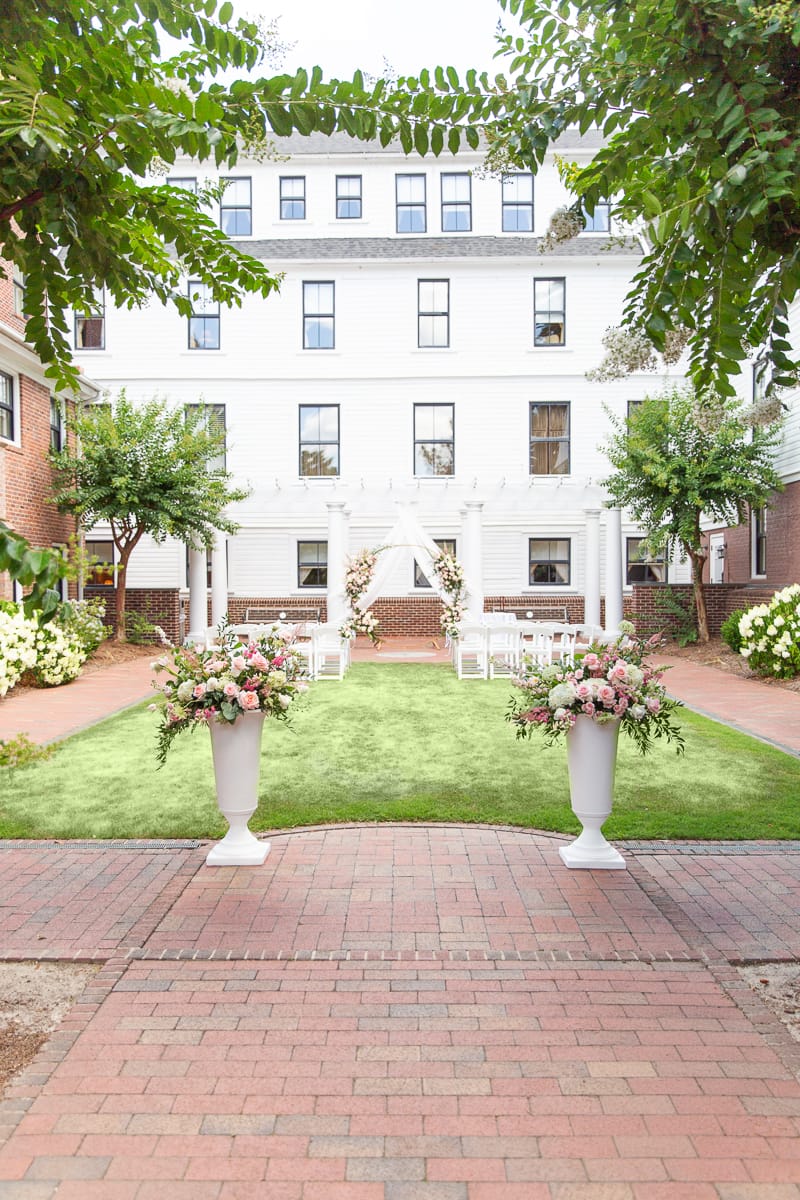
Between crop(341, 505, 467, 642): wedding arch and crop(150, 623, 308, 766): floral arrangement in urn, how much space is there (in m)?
9.23

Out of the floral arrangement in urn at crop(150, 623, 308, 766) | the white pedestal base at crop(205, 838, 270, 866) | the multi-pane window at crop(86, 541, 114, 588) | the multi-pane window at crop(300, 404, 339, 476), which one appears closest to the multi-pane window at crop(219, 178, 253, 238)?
the multi-pane window at crop(300, 404, 339, 476)

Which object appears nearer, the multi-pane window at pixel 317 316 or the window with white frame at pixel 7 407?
the window with white frame at pixel 7 407

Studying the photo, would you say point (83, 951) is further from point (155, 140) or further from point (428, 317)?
point (428, 317)

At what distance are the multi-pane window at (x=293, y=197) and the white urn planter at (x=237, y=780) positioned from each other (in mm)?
21386

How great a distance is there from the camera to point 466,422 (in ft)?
75.1

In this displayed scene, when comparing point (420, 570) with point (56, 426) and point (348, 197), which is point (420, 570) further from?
point (348, 197)

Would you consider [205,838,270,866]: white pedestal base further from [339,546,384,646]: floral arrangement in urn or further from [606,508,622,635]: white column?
[606,508,622,635]: white column

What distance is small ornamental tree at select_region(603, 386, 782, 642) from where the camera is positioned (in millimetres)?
16391

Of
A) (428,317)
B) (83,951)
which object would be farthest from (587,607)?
(83,951)

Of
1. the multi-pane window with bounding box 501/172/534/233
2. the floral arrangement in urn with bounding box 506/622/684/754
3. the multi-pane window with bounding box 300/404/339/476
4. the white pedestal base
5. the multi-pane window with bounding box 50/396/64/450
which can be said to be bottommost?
the white pedestal base

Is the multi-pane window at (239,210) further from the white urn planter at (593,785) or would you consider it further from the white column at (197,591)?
the white urn planter at (593,785)

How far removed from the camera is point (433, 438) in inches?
905

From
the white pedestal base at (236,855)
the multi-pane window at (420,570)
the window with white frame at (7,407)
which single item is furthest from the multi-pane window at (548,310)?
the white pedestal base at (236,855)

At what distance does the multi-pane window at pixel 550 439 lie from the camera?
23.0 metres
